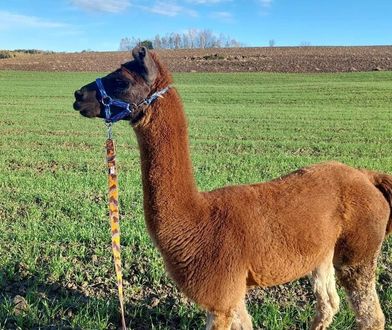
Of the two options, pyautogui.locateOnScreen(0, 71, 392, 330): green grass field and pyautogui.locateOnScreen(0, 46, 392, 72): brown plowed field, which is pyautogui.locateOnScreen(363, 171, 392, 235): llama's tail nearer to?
pyautogui.locateOnScreen(0, 71, 392, 330): green grass field

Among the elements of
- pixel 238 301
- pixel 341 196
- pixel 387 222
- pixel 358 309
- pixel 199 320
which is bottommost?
pixel 199 320

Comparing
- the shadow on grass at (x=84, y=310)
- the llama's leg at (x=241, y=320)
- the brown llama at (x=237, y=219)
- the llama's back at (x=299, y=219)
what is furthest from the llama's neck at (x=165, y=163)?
the shadow on grass at (x=84, y=310)

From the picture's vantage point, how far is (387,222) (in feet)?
13.4

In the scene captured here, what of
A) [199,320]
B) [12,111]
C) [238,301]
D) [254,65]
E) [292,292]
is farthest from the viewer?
[254,65]

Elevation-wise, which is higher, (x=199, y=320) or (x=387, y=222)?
(x=387, y=222)

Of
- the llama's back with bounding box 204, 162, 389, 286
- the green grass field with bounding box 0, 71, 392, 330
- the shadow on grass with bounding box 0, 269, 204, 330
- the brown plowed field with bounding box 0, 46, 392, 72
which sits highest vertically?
the brown plowed field with bounding box 0, 46, 392, 72

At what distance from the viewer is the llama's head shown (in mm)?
3219

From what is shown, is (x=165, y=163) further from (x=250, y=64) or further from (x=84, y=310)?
(x=250, y=64)

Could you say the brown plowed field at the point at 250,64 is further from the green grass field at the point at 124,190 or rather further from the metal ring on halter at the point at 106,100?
the metal ring on halter at the point at 106,100

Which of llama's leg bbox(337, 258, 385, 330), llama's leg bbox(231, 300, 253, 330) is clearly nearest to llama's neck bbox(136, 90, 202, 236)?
llama's leg bbox(231, 300, 253, 330)

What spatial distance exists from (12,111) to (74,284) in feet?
63.4

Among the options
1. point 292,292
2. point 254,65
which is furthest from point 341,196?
point 254,65

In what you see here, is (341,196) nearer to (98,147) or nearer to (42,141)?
(98,147)

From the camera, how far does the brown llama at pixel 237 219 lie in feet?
10.9
